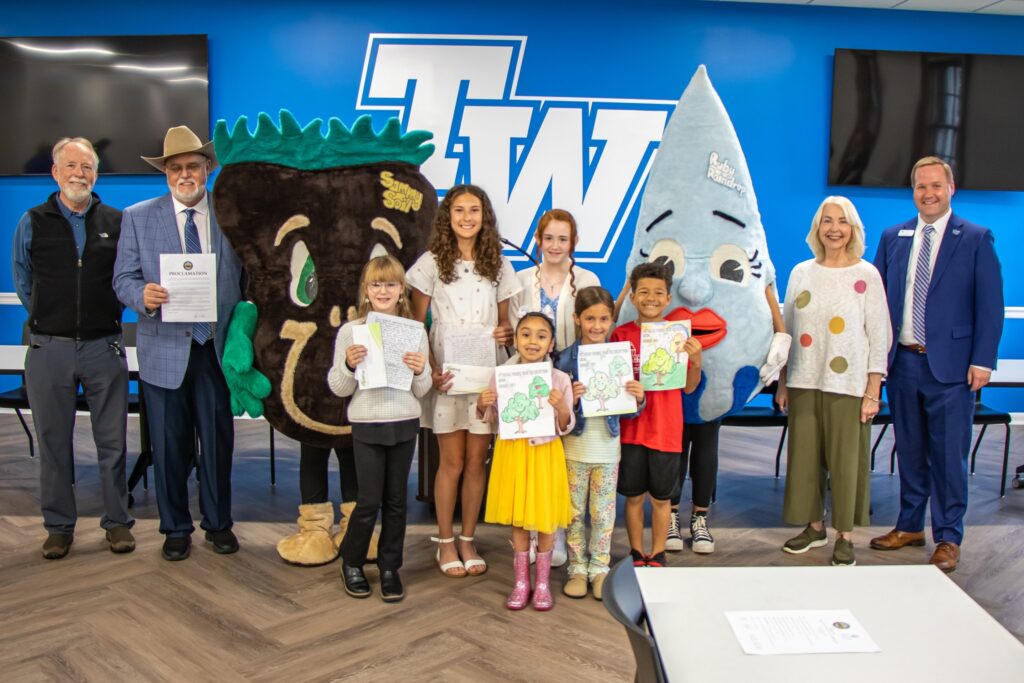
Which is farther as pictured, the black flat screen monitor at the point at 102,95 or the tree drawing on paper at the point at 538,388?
the black flat screen monitor at the point at 102,95

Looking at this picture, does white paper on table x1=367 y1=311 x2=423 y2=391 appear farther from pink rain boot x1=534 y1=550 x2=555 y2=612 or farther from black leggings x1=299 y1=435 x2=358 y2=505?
pink rain boot x1=534 y1=550 x2=555 y2=612

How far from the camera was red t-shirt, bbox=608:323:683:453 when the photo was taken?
2852mm

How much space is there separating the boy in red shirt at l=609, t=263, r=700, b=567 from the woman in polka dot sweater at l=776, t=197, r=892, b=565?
1.91 feet

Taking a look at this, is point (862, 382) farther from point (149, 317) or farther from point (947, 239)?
point (149, 317)

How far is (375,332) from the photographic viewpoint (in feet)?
8.71

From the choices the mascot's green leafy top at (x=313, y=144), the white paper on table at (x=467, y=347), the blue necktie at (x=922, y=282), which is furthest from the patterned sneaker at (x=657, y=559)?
the mascot's green leafy top at (x=313, y=144)

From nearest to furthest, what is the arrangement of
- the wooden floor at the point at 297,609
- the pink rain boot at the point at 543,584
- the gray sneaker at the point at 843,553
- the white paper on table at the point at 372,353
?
the wooden floor at the point at 297,609, the white paper on table at the point at 372,353, the pink rain boot at the point at 543,584, the gray sneaker at the point at 843,553

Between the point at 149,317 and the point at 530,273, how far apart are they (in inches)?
58.8

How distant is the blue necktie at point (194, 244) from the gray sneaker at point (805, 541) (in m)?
2.56

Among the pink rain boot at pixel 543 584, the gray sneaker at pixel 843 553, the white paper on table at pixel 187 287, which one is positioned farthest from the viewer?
the gray sneaker at pixel 843 553

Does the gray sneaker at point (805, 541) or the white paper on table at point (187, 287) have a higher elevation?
the white paper on table at point (187, 287)

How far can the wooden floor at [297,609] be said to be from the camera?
7.91 feet

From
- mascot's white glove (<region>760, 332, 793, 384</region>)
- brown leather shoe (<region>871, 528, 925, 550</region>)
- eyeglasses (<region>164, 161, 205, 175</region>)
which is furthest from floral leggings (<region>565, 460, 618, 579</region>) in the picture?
eyeglasses (<region>164, 161, 205, 175</region>)

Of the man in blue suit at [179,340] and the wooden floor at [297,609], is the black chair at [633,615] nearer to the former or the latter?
the wooden floor at [297,609]
